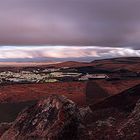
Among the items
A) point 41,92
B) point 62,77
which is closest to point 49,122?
point 41,92

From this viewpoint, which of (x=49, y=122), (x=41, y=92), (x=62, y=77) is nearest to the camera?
(x=49, y=122)

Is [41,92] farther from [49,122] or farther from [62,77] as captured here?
[49,122]

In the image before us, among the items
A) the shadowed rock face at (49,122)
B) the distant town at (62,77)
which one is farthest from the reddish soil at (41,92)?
the shadowed rock face at (49,122)

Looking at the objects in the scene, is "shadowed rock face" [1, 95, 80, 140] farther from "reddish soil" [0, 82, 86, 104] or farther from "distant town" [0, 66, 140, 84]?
"distant town" [0, 66, 140, 84]

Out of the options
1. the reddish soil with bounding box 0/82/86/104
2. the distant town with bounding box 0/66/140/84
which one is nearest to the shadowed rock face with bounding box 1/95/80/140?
the reddish soil with bounding box 0/82/86/104

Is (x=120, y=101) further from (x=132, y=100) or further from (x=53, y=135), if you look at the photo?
(x=53, y=135)
